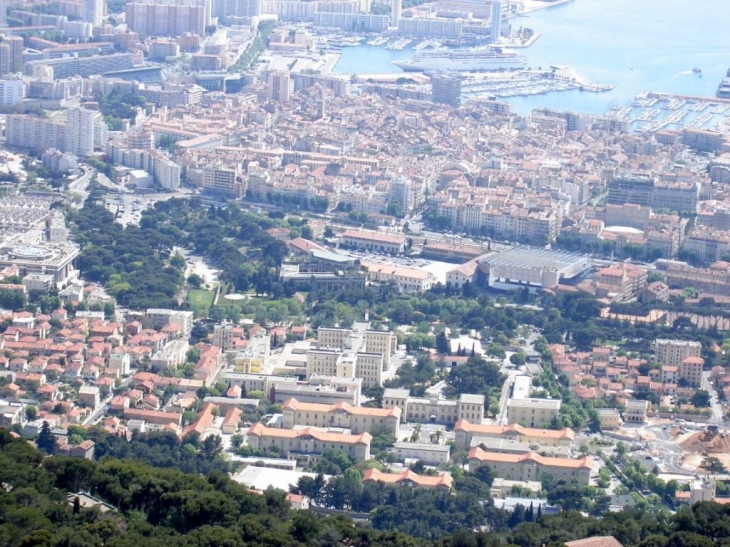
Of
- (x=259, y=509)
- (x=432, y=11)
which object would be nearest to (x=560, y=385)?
(x=259, y=509)

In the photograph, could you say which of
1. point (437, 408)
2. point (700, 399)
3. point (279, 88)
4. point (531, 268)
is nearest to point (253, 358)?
point (437, 408)

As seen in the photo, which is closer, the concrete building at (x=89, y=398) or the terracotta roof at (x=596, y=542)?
the terracotta roof at (x=596, y=542)

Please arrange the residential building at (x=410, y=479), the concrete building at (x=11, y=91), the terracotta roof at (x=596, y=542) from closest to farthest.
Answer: the terracotta roof at (x=596, y=542), the residential building at (x=410, y=479), the concrete building at (x=11, y=91)

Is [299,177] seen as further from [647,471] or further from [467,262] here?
[647,471]

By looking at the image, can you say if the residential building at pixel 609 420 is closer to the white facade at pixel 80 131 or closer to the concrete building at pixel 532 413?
the concrete building at pixel 532 413

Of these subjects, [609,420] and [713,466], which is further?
[609,420]

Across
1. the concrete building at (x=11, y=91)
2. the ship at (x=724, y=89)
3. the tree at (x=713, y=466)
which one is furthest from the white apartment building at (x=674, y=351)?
the ship at (x=724, y=89)

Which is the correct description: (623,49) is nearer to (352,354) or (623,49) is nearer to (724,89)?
(724,89)
